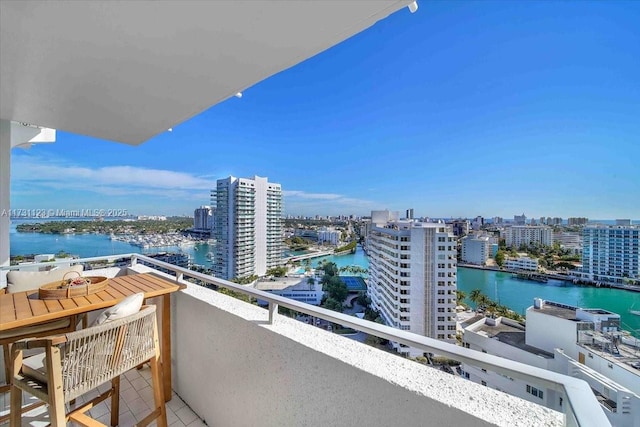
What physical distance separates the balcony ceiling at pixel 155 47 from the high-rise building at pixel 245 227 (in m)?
7.45

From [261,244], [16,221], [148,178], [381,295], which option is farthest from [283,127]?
[16,221]

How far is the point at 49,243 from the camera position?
17.2 feet

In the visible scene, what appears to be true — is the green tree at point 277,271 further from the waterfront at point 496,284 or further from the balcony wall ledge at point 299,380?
the balcony wall ledge at point 299,380

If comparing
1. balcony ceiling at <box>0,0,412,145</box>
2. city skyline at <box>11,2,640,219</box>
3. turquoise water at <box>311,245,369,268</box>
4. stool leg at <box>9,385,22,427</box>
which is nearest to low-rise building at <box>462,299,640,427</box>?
balcony ceiling at <box>0,0,412,145</box>

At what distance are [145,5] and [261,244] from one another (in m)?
9.38

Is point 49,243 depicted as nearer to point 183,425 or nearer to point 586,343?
point 183,425

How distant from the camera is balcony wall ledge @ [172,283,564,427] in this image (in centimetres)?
80

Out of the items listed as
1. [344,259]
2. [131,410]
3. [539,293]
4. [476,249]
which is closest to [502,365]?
[131,410]

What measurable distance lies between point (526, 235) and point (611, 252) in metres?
2.36

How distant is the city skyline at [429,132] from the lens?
20.6 feet

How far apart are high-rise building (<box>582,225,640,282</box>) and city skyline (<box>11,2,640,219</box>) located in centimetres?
252

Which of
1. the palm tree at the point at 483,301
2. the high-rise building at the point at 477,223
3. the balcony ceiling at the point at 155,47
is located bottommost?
the palm tree at the point at 483,301

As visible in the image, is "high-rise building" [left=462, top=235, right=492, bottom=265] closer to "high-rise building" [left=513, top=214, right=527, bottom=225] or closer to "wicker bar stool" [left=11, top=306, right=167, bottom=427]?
"high-rise building" [left=513, top=214, right=527, bottom=225]

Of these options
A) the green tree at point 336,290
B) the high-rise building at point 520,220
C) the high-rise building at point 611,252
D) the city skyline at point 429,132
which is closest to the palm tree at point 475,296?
the high-rise building at point 611,252
